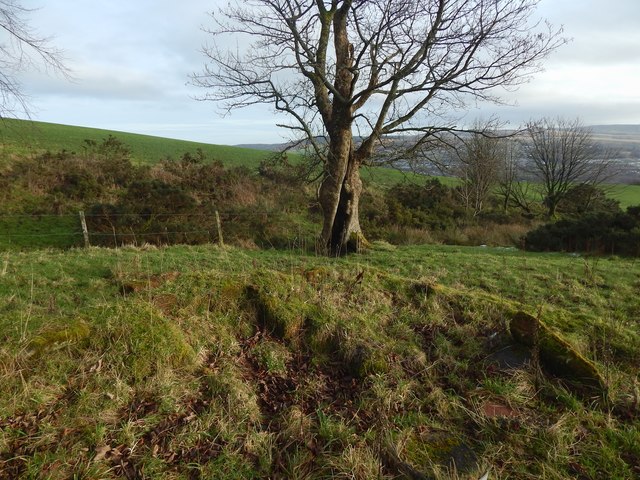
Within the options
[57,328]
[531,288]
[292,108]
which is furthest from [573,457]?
[292,108]

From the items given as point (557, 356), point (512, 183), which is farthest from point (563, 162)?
point (557, 356)

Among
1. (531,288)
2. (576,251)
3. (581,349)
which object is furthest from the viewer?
(576,251)

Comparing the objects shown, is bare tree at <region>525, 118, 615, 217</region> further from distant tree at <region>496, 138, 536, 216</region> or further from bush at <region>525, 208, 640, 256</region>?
bush at <region>525, 208, 640, 256</region>

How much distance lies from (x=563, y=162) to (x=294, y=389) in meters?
37.7

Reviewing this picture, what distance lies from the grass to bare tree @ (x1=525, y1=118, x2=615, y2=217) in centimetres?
3339

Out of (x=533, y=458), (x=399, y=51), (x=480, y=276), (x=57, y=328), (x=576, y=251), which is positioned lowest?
(x=576, y=251)

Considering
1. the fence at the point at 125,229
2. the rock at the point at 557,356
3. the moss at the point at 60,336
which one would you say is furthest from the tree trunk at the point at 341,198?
the moss at the point at 60,336

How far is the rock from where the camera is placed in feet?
11.8

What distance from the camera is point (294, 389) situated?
3463 millimetres

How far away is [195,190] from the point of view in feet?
67.9

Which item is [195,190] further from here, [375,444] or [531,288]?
[375,444]

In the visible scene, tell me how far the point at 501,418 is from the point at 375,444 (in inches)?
44.4

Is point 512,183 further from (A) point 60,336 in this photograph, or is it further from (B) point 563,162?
(A) point 60,336

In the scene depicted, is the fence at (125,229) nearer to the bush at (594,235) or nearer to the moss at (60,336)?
the moss at (60,336)
